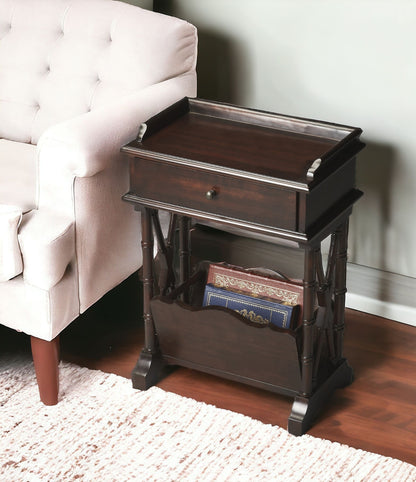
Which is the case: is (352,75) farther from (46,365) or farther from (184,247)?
(46,365)

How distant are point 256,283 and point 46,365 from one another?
570 mm

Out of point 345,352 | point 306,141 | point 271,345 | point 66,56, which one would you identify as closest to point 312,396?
point 271,345

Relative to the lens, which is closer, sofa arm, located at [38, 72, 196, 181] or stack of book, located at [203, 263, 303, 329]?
sofa arm, located at [38, 72, 196, 181]

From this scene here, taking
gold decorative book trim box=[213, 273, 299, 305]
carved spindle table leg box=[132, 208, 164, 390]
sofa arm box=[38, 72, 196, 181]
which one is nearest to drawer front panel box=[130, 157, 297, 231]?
sofa arm box=[38, 72, 196, 181]

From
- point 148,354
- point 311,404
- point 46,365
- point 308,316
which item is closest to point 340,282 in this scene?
point 308,316

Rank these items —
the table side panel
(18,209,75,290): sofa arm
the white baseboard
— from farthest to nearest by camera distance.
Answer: the white baseboard, (18,209,75,290): sofa arm, the table side panel

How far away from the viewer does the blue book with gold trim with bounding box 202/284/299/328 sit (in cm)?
216

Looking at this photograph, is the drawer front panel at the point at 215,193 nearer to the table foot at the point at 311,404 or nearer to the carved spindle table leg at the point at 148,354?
the carved spindle table leg at the point at 148,354

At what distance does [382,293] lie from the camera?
2.63 metres

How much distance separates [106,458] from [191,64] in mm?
1151

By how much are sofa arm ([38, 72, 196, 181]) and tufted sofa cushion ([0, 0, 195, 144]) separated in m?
0.14

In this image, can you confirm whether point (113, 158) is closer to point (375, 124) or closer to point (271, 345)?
point (271, 345)

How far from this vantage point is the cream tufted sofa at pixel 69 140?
2.09 metres

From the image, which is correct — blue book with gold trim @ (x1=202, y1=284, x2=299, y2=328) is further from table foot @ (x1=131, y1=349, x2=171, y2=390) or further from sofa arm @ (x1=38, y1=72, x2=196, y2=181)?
sofa arm @ (x1=38, y1=72, x2=196, y2=181)
